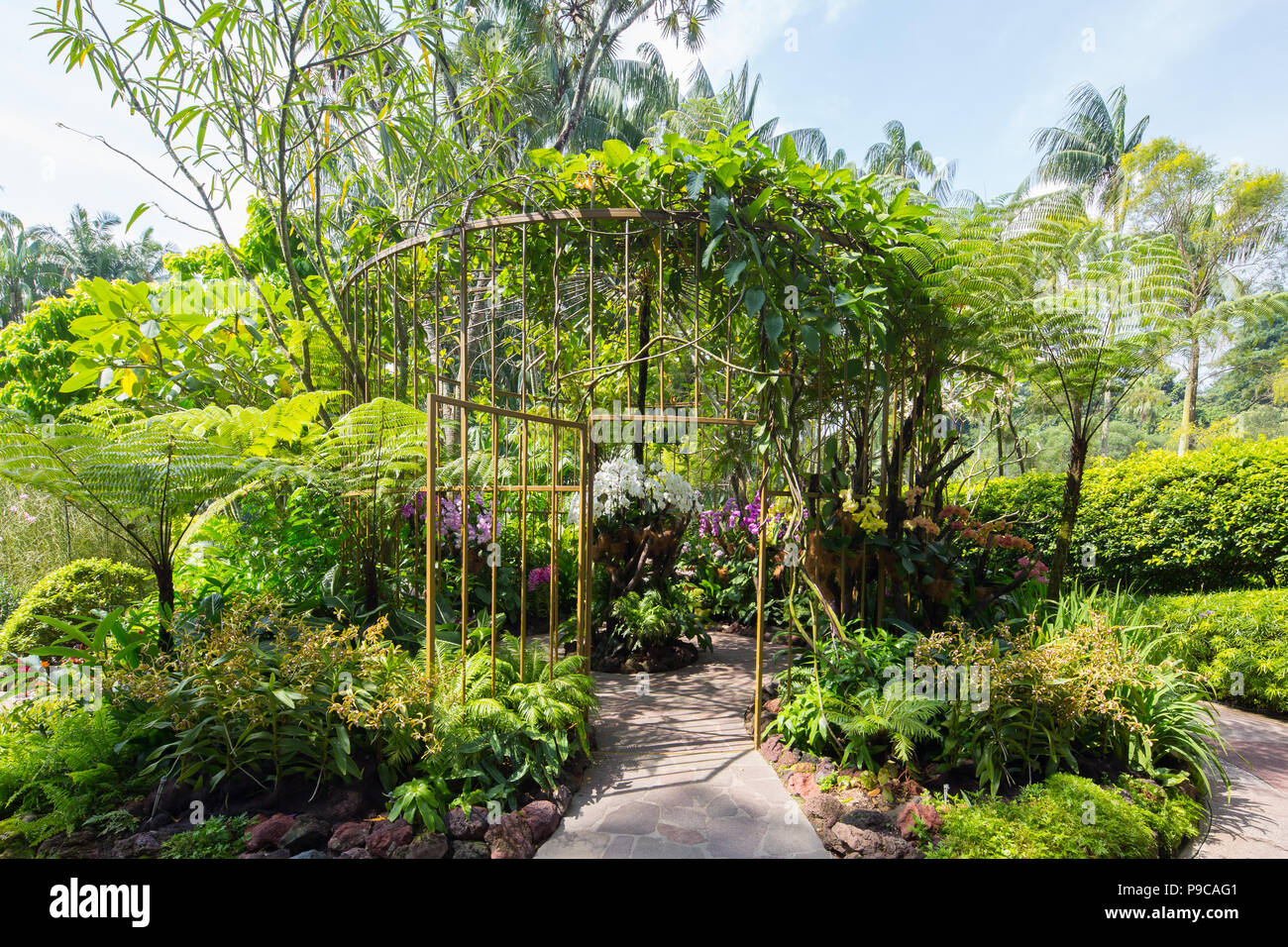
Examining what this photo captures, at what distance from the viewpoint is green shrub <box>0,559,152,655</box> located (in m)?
3.40

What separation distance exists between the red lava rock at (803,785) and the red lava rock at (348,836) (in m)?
1.91

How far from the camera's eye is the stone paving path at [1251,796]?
271 cm

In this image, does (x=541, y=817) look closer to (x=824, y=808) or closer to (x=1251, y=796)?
(x=824, y=808)

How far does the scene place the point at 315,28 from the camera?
416 cm

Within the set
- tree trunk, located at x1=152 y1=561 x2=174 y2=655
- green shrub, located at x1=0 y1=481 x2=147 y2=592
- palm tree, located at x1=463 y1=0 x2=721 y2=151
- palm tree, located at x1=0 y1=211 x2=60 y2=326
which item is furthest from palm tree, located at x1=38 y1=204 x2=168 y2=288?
tree trunk, located at x1=152 y1=561 x2=174 y2=655

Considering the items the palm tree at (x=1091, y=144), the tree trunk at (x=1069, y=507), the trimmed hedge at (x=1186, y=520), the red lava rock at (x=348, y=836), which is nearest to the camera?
the red lava rock at (x=348, y=836)

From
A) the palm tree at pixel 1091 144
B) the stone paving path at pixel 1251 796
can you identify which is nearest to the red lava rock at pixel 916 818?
the stone paving path at pixel 1251 796

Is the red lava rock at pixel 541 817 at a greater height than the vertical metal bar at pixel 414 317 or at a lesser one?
lesser

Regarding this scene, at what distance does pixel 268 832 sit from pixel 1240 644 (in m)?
5.96

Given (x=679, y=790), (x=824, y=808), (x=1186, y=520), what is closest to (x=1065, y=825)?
(x=824, y=808)

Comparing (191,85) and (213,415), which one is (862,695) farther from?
(191,85)

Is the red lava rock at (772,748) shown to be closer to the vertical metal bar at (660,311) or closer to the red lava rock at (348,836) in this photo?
the red lava rock at (348,836)

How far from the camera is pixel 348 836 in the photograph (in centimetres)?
237

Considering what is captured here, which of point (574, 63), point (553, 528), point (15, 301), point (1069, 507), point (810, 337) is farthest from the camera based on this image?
point (15, 301)
